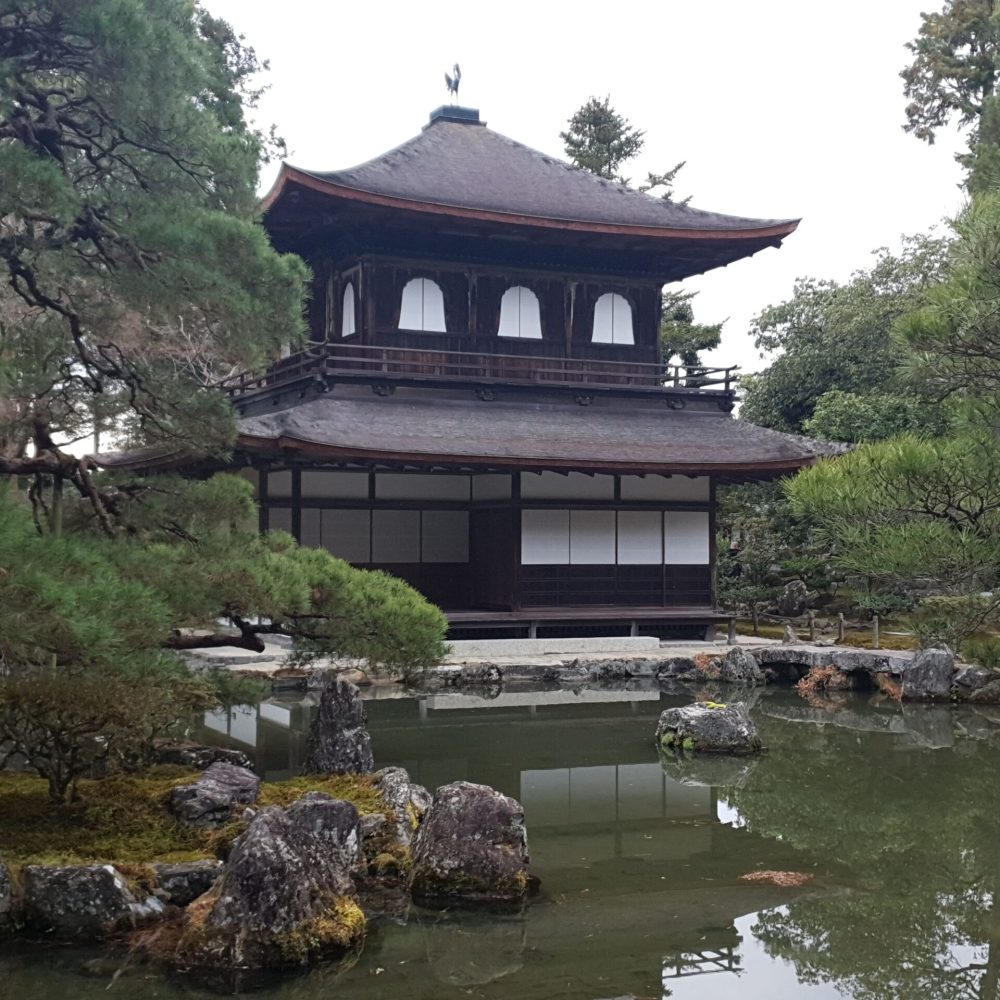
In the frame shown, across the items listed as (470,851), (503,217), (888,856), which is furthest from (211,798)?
(503,217)

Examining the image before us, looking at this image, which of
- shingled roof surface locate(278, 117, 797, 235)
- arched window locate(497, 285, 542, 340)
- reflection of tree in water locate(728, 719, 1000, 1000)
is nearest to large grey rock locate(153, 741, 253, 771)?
reflection of tree in water locate(728, 719, 1000, 1000)

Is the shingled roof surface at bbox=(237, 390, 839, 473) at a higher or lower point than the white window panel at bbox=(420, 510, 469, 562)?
higher

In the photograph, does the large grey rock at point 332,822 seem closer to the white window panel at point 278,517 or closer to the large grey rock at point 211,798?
the large grey rock at point 211,798

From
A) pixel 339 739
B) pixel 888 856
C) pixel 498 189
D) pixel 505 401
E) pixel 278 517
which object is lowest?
pixel 888 856

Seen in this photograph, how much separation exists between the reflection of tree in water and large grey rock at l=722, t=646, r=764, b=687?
14.4 feet

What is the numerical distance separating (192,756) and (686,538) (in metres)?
12.8

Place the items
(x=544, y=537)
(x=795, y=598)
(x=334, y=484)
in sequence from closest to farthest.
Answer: (x=544, y=537) → (x=334, y=484) → (x=795, y=598)

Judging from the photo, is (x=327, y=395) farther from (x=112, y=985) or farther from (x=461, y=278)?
(x=112, y=985)

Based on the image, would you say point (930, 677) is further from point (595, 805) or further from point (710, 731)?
point (595, 805)

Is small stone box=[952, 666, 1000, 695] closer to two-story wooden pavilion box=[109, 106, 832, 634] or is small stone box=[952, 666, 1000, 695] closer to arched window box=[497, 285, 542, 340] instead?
two-story wooden pavilion box=[109, 106, 832, 634]

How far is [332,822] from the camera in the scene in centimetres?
711

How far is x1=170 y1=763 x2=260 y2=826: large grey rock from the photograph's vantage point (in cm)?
759

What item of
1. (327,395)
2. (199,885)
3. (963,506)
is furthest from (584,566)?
(199,885)

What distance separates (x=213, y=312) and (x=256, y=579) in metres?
1.72
